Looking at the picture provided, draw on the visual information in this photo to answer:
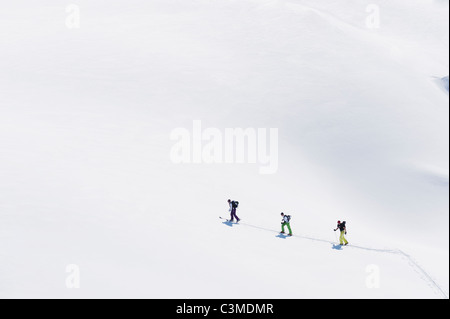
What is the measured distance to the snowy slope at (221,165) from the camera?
16.6 meters

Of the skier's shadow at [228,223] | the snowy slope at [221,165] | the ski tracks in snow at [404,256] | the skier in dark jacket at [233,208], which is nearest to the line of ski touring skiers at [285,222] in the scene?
the skier in dark jacket at [233,208]

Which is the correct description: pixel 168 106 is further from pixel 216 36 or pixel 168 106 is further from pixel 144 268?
pixel 144 268

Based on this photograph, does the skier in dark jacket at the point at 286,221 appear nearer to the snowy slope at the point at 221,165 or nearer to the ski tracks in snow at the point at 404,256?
the ski tracks in snow at the point at 404,256

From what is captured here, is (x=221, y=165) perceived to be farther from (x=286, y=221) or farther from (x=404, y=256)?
(x=404, y=256)

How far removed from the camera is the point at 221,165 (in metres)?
26.1

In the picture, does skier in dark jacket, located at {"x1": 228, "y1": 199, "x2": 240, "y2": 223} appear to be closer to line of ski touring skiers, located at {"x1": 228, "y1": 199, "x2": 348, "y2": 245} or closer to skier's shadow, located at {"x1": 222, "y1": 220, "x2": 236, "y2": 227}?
line of ski touring skiers, located at {"x1": 228, "y1": 199, "x2": 348, "y2": 245}

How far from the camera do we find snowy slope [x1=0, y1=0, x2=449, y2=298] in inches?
655

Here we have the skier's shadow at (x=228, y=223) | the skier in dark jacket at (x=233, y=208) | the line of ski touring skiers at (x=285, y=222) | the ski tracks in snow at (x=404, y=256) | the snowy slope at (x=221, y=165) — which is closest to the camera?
the snowy slope at (x=221, y=165)

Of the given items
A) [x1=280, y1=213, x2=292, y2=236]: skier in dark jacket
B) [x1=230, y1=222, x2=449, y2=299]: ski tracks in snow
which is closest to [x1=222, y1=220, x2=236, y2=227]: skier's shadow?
[x1=230, y1=222, x2=449, y2=299]: ski tracks in snow

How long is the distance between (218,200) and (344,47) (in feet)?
69.5

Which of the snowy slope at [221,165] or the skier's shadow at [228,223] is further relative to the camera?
the skier's shadow at [228,223]

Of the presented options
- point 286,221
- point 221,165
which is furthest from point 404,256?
point 221,165

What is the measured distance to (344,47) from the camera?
36.1 m
